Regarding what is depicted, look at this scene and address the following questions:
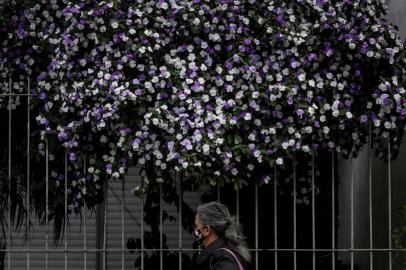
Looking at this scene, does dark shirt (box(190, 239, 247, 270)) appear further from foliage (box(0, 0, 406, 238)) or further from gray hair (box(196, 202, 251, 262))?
foliage (box(0, 0, 406, 238))

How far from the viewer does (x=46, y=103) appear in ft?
22.7

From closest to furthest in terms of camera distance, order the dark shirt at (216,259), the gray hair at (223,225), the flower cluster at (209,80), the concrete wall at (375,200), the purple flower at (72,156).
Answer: the dark shirt at (216,259) → the gray hair at (223,225) → the flower cluster at (209,80) → the purple flower at (72,156) → the concrete wall at (375,200)

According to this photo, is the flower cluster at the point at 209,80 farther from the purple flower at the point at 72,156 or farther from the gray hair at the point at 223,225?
the gray hair at the point at 223,225

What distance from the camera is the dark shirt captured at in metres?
5.10

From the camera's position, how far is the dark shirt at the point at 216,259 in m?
5.10

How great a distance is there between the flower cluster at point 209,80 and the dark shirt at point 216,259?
1364mm

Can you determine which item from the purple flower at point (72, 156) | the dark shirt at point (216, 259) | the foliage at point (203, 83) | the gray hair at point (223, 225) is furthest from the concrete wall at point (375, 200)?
the dark shirt at point (216, 259)

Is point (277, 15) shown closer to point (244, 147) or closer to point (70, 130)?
point (244, 147)

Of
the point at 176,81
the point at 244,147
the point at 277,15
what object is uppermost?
the point at 277,15

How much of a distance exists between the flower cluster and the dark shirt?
4.48 feet

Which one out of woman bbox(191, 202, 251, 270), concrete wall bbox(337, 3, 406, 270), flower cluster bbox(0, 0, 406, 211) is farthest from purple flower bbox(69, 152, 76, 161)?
concrete wall bbox(337, 3, 406, 270)

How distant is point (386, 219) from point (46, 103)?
301 centimetres

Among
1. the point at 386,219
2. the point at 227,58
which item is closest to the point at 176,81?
the point at 227,58

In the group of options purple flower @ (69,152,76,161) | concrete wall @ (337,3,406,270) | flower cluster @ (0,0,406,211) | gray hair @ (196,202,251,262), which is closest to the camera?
gray hair @ (196,202,251,262)
